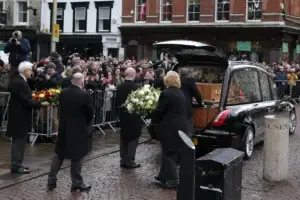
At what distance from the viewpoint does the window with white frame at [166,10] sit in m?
32.6

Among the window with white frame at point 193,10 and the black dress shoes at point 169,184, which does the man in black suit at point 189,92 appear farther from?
the window with white frame at point 193,10

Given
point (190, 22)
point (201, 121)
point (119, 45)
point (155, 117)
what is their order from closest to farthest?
point (155, 117)
point (201, 121)
point (190, 22)
point (119, 45)

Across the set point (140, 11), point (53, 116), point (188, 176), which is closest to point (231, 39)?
point (140, 11)

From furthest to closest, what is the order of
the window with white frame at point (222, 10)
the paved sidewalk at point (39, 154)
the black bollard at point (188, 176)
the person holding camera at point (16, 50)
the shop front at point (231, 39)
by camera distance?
1. the window with white frame at point (222, 10)
2. the shop front at point (231, 39)
3. the person holding camera at point (16, 50)
4. the paved sidewalk at point (39, 154)
5. the black bollard at point (188, 176)

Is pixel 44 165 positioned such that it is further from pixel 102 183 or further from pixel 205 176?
pixel 205 176

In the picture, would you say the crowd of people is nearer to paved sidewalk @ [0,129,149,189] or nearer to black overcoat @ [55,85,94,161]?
black overcoat @ [55,85,94,161]

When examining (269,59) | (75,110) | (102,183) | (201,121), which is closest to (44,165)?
(102,183)

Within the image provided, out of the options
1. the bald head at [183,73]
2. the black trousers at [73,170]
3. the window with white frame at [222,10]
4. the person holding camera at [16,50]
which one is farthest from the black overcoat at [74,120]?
the window with white frame at [222,10]

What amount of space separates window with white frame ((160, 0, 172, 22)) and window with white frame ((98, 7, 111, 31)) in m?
A: 3.84

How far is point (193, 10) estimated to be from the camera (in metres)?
31.8

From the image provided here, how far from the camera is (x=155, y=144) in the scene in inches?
464

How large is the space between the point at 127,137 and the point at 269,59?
71.6 ft

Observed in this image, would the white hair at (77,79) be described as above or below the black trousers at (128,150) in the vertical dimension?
above

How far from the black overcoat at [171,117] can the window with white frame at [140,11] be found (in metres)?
25.9
